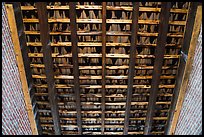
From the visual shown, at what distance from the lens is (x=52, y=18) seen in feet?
14.5

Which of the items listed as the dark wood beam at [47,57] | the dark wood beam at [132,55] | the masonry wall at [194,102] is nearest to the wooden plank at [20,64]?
the dark wood beam at [47,57]

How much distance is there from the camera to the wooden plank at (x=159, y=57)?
4.25m

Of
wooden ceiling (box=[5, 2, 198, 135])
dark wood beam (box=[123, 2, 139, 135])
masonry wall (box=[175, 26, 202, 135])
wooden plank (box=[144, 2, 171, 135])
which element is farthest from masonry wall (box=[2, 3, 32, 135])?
masonry wall (box=[175, 26, 202, 135])

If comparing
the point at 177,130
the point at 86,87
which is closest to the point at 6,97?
the point at 86,87

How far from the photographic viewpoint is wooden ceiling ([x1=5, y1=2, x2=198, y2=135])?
14.2ft

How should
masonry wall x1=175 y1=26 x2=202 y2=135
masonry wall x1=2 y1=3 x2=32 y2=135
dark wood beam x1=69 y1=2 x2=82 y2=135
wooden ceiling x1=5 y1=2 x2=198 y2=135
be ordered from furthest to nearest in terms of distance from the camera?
masonry wall x1=175 y1=26 x2=202 y2=135 → wooden ceiling x1=5 y1=2 x2=198 y2=135 → dark wood beam x1=69 y1=2 x2=82 y2=135 → masonry wall x1=2 y1=3 x2=32 y2=135

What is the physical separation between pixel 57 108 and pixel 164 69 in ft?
7.62

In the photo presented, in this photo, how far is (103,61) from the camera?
4934mm

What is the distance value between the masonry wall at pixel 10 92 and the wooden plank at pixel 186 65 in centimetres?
273

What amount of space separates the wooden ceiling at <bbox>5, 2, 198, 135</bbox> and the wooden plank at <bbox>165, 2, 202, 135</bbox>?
0.24ft

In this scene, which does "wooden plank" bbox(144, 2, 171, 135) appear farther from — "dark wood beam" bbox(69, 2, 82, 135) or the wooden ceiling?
"dark wood beam" bbox(69, 2, 82, 135)

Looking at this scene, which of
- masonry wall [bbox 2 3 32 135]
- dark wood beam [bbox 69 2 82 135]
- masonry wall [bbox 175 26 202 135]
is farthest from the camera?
masonry wall [bbox 175 26 202 135]

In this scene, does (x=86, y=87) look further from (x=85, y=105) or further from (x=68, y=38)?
(x=68, y=38)

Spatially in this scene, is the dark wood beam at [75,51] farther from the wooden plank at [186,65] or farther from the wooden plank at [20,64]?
the wooden plank at [186,65]
